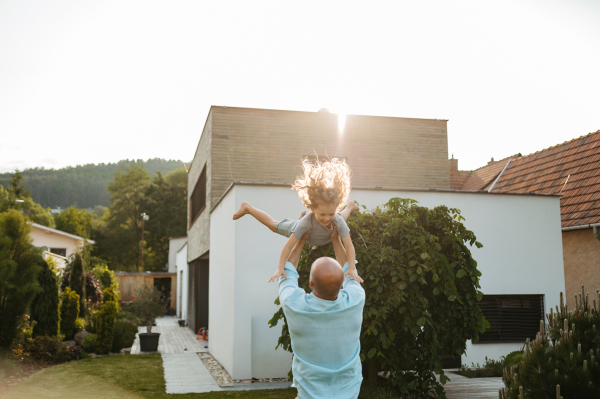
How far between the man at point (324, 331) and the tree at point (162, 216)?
129 feet

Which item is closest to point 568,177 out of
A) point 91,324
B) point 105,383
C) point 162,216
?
point 105,383

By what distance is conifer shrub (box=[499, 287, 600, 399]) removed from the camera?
3.50 metres

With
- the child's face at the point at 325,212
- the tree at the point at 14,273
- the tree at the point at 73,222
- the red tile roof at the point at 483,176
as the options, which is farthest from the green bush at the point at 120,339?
the tree at the point at 73,222

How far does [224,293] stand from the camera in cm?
979

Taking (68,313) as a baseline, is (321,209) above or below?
above

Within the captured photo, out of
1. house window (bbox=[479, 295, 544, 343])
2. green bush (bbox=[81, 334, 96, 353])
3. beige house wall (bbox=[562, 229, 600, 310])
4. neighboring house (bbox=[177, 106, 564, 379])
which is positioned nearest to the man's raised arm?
neighboring house (bbox=[177, 106, 564, 379])

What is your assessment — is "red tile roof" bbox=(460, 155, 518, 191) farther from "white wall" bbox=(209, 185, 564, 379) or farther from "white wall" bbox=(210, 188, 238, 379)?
"white wall" bbox=(210, 188, 238, 379)

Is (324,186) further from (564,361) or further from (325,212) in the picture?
(564,361)

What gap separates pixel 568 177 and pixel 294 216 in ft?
26.9

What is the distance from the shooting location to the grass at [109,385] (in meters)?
7.20

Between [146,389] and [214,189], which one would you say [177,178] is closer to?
[214,189]

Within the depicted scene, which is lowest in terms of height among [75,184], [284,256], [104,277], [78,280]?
[104,277]

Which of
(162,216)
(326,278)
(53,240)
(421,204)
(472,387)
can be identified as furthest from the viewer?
(162,216)

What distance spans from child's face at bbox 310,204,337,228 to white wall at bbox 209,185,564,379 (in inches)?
238
